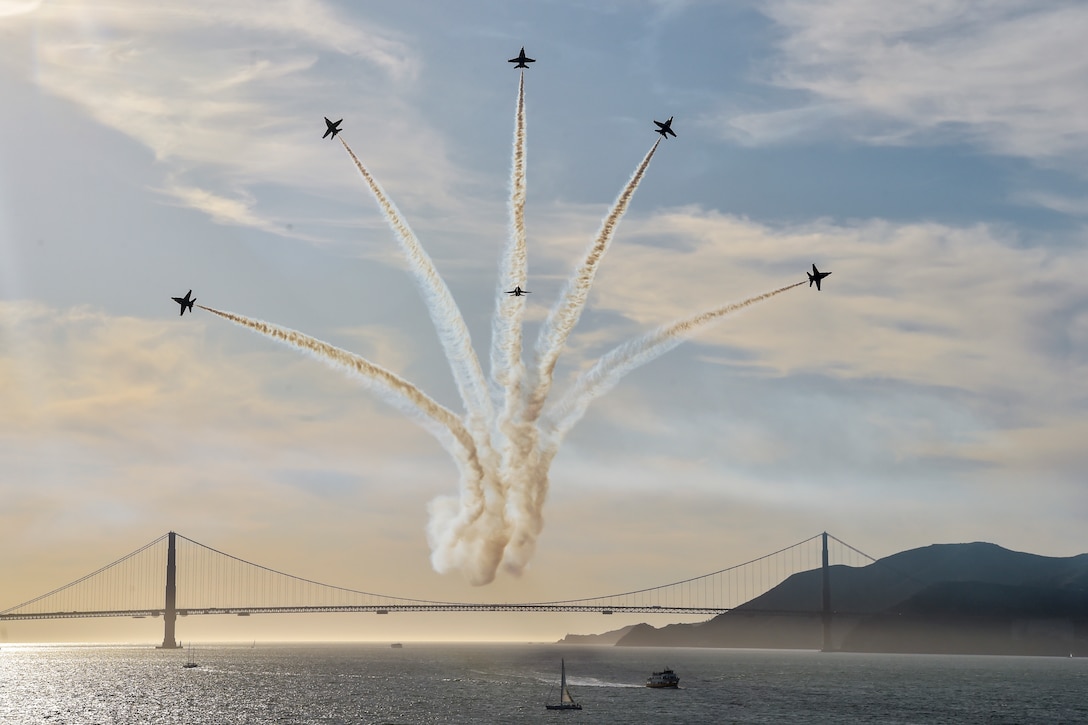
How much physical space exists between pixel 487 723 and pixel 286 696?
196 ft

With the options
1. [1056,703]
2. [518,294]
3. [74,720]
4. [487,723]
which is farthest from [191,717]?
[1056,703]

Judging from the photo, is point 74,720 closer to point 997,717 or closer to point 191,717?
point 191,717

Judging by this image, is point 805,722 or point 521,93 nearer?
point 521,93

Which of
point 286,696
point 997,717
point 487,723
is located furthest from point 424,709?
point 997,717

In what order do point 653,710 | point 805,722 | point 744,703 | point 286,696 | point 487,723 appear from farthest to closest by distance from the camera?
1. point 286,696
2. point 744,703
3. point 653,710
4. point 805,722
5. point 487,723

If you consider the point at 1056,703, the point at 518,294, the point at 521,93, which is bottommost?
the point at 1056,703

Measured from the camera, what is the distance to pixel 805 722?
145 m

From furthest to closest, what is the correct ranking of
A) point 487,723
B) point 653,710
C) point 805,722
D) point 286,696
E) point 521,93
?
1. point 286,696
2. point 653,710
3. point 805,722
4. point 487,723
5. point 521,93

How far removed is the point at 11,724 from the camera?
5856 inches

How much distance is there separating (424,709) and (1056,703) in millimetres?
97284

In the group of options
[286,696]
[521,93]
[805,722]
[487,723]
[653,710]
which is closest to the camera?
[521,93]

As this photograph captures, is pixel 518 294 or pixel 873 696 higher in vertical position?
pixel 518 294

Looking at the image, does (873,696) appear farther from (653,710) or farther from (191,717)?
(191,717)

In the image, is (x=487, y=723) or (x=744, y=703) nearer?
(x=487, y=723)
